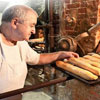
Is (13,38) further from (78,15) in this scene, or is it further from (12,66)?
(78,15)

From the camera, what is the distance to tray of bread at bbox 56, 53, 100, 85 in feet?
4.02

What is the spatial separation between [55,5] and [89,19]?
2.66 feet

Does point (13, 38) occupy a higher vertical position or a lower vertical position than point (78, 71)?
higher

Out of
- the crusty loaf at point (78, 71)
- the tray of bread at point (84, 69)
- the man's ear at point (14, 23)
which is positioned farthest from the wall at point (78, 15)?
the man's ear at point (14, 23)

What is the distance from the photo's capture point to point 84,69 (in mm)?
1423

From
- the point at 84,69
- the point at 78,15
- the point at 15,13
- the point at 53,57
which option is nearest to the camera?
the point at 15,13

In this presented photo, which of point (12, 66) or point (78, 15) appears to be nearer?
point (12, 66)

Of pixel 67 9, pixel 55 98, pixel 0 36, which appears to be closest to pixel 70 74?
pixel 0 36

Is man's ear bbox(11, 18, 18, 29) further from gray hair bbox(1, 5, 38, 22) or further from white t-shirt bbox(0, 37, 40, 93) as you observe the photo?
white t-shirt bbox(0, 37, 40, 93)

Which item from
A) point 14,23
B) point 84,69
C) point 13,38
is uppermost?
point 14,23

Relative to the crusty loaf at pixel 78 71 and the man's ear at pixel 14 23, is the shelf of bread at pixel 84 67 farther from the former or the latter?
the man's ear at pixel 14 23

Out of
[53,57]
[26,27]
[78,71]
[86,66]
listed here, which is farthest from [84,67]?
[26,27]

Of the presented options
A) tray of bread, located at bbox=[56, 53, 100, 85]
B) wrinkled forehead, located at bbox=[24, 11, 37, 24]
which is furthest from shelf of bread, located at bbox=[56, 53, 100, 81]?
wrinkled forehead, located at bbox=[24, 11, 37, 24]

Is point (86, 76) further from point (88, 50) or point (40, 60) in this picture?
point (88, 50)
